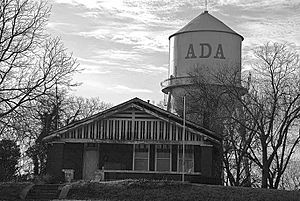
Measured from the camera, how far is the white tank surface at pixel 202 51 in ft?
166

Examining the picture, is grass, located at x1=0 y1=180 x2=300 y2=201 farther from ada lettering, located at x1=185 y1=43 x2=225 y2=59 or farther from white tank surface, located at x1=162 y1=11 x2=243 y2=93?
ada lettering, located at x1=185 y1=43 x2=225 y2=59

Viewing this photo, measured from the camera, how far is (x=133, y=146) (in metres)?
44.5

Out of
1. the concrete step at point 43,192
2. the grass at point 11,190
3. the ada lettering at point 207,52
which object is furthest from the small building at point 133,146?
the ada lettering at point 207,52

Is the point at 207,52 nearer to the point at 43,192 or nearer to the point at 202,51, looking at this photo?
the point at 202,51

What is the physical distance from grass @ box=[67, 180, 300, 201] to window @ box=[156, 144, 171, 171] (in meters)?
9.88

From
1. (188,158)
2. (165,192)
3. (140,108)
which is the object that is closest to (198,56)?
(188,158)

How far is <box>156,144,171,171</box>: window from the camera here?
44219mm

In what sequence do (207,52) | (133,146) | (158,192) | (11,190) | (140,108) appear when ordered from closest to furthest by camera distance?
1. (158,192)
2. (11,190)
3. (140,108)
4. (133,146)
5. (207,52)

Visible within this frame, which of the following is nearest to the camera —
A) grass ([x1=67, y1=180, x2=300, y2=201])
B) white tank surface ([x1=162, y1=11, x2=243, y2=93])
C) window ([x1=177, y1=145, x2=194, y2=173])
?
grass ([x1=67, y1=180, x2=300, y2=201])

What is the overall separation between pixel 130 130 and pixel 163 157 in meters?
2.90

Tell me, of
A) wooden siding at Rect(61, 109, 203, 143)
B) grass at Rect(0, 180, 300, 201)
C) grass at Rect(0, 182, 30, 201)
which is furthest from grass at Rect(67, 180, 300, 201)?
wooden siding at Rect(61, 109, 203, 143)

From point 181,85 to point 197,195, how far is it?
19.8 meters

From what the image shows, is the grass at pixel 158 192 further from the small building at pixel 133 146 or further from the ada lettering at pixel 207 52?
the ada lettering at pixel 207 52

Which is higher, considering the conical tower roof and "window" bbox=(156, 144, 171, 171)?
the conical tower roof
